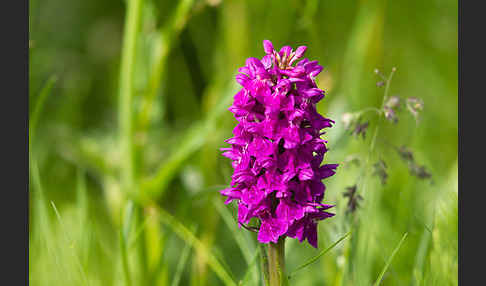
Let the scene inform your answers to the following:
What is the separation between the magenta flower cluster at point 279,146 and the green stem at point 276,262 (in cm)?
4

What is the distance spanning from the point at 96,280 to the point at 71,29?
2458 mm

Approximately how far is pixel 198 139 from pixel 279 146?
3.53ft

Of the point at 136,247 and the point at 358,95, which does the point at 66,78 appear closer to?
the point at 136,247

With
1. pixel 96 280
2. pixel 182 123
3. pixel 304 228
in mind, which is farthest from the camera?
pixel 182 123

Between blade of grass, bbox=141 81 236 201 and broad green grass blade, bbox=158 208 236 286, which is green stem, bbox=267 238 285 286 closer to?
broad green grass blade, bbox=158 208 236 286

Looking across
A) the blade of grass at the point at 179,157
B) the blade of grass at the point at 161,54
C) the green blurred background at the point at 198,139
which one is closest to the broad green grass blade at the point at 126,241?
the green blurred background at the point at 198,139

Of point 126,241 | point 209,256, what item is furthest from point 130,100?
point 209,256

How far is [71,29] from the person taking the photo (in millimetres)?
4047

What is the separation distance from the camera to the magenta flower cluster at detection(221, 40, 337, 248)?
4.66ft

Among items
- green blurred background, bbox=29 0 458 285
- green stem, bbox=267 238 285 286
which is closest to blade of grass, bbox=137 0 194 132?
green blurred background, bbox=29 0 458 285

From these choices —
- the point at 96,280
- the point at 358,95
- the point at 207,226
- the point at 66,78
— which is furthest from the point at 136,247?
the point at 66,78

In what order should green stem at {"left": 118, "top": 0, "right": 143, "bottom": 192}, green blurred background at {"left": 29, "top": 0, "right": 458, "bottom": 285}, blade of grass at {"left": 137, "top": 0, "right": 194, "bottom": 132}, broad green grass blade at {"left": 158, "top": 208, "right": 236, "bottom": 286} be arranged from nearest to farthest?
broad green grass blade at {"left": 158, "top": 208, "right": 236, "bottom": 286} → green blurred background at {"left": 29, "top": 0, "right": 458, "bottom": 285} → green stem at {"left": 118, "top": 0, "right": 143, "bottom": 192} → blade of grass at {"left": 137, "top": 0, "right": 194, "bottom": 132}

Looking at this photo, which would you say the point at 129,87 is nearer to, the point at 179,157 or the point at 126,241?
the point at 179,157

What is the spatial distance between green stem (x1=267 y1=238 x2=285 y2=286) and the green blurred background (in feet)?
0.58
